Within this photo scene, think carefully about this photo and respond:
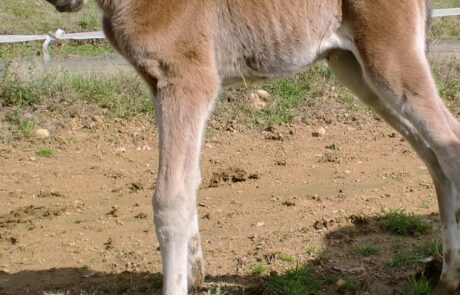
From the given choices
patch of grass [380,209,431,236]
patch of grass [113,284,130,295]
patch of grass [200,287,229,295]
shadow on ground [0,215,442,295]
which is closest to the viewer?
patch of grass [200,287,229,295]

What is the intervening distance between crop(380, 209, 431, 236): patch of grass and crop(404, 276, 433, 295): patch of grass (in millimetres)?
879

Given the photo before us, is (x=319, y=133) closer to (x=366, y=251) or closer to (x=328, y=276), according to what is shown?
(x=366, y=251)

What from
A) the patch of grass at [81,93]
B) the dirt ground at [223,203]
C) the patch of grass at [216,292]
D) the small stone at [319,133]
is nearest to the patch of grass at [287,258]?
the dirt ground at [223,203]

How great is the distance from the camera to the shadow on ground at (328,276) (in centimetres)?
510

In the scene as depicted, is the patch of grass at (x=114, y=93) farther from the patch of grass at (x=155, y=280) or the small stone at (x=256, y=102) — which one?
the patch of grass at (x=155, y=280)

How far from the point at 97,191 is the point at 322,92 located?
2.98 metres

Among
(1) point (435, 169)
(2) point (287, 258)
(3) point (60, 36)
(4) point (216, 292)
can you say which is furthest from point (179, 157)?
(3) point (60, 36)

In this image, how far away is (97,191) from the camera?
7.05 meters

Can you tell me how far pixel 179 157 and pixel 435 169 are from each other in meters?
1.60

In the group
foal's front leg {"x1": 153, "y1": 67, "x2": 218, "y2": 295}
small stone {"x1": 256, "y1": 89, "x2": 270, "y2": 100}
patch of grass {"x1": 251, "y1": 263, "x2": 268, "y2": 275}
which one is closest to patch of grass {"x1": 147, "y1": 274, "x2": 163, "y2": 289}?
patch of grass {"x1": 251, "y1": 263, "x2": 268, "y2": 275}

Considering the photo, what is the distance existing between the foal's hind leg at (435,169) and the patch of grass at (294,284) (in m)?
0.78

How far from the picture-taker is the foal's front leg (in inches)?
177

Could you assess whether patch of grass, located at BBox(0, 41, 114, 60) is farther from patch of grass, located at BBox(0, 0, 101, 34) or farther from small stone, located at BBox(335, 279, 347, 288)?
small stone, located at BBox(335, 279, 347, 288)

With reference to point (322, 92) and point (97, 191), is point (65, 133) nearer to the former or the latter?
point (97, 191)
